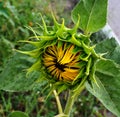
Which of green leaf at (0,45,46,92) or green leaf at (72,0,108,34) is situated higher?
green leaf at (72,0,108,34)

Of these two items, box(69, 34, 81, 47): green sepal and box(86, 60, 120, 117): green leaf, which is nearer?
box(69, 34, 81, 47): green sepal

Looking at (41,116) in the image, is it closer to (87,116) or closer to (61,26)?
(87,116)

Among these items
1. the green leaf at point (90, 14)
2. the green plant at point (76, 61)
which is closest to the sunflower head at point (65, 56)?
the green plant at point (76, 61)

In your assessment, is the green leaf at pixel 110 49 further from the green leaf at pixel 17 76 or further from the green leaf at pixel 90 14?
the green leaf at pixel 17 76

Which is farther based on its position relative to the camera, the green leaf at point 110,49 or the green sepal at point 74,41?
the green leaf at point 110,49

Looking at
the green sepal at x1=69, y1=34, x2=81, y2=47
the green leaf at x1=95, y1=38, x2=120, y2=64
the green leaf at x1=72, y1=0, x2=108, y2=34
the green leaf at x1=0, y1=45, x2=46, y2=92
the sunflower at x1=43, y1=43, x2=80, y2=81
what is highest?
the green leaf at x1=72, y1=0, x2=108, y2=34

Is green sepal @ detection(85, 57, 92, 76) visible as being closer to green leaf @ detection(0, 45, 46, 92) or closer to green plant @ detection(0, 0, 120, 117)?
green plant @ detection(0, 0, 120, 117)

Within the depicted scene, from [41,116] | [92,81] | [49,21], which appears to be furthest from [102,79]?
[49,21]

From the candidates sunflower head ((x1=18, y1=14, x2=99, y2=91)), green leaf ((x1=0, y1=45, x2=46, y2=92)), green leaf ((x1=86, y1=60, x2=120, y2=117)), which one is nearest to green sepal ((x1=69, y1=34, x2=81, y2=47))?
sunflower head ((x1=18, y1=14, x2=99, y2=91))
